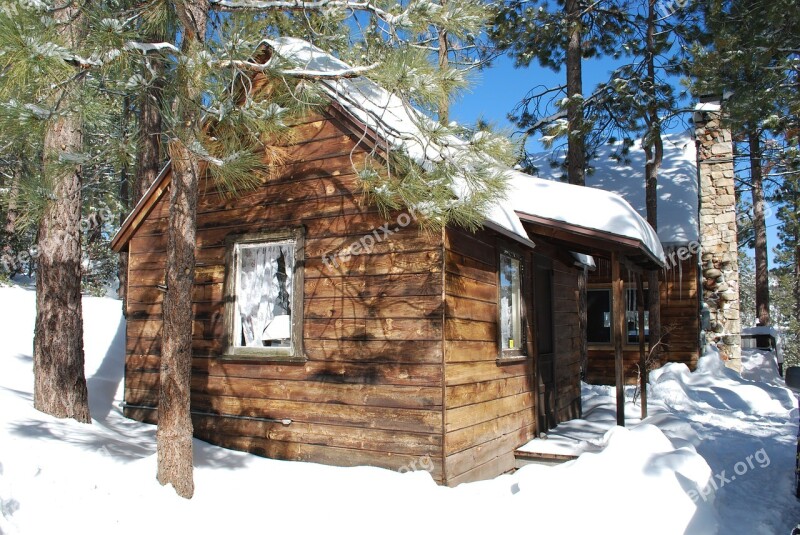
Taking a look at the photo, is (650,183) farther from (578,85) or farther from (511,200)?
(511,200)

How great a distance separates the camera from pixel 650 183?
1502 centimetres

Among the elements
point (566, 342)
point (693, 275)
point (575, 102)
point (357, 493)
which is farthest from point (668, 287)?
point (357, 493)

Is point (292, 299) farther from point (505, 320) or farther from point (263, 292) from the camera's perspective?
point (505, 320)

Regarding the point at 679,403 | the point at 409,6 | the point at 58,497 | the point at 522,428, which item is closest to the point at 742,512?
the point at 522,428

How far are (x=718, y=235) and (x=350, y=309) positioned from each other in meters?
11.5

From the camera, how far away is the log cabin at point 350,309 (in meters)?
6.03

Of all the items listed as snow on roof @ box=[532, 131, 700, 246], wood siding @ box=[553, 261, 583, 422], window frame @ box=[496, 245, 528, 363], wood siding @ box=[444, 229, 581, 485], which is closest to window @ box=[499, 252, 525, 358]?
window frame @ box=[496, 245, 528, 363]

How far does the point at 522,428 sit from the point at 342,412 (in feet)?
9.42

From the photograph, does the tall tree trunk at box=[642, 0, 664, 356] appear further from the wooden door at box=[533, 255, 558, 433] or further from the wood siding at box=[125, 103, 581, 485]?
the wood siding at box=[125, 103, 581, 485]

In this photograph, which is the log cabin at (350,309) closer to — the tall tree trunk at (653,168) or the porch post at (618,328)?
the porch post at (618,328)

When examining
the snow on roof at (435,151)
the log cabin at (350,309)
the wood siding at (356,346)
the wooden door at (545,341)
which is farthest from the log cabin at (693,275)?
the wood siding at (356,346)

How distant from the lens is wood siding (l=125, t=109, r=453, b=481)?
599 centimetres

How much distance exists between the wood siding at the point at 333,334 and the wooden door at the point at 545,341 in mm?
3128

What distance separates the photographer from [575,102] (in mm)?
14086
